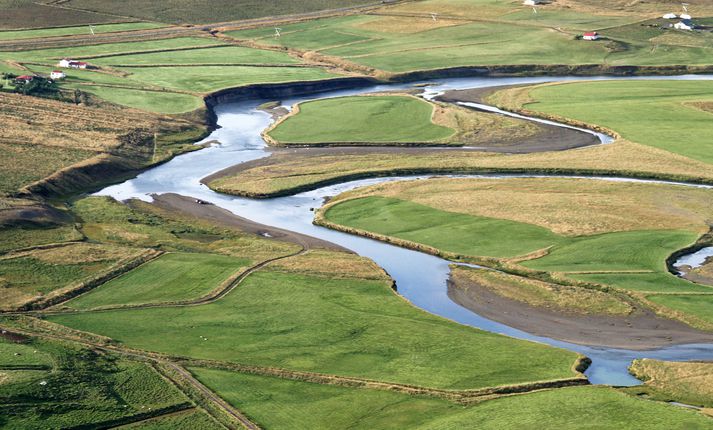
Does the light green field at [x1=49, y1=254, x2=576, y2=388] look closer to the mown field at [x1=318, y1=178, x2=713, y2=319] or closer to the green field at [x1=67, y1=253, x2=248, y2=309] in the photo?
the green field at [x1=67, y1=253, x2=248, y2=309]

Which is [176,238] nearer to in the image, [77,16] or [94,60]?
[94,60]

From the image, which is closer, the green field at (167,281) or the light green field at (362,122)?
the green field at (167,281)

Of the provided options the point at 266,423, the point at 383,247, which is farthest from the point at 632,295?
the point at 266,423

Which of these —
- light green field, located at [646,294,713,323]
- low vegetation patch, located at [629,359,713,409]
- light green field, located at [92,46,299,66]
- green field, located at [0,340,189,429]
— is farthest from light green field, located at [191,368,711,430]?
light green field, located at [92,46,299,66]

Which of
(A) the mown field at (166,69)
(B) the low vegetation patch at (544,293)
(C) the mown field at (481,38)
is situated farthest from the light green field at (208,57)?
(B) the low vegetation patch at (544,293)

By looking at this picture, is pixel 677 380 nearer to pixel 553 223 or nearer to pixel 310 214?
pixel 553 223

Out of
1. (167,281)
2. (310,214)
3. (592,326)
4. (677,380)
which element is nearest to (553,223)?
(592,326)

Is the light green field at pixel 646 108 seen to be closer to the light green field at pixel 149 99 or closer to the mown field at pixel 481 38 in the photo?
the mown field at pixel 481 38
